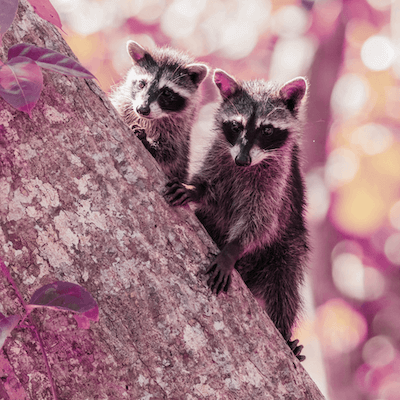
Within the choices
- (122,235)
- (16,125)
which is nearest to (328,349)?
(122,235)

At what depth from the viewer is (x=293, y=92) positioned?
2996 mm

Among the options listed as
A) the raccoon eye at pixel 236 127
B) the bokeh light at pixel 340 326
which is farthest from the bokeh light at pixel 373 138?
the raccoon eye at pixel 236 127

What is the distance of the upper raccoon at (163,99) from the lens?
126 inches

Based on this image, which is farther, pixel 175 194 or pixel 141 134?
pixel 141 134

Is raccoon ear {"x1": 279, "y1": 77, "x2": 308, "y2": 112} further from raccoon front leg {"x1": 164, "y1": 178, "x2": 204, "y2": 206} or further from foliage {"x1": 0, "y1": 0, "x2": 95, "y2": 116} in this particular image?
foliage {"x1": 0, "y1": 0, "x2": 95, "y2": 116}

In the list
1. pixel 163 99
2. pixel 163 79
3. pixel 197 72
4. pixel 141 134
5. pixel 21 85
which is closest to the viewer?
pixel 21 85

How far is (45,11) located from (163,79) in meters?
1.88

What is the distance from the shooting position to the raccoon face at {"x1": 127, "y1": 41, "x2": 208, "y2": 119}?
10.9ft

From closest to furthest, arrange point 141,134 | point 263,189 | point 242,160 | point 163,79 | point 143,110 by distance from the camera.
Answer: point 242,160, point 141,134, point 263,189, point 143,110, point 163,79

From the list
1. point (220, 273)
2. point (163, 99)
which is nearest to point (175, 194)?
point (220, 273)

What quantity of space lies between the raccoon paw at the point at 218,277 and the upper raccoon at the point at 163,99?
1350mm

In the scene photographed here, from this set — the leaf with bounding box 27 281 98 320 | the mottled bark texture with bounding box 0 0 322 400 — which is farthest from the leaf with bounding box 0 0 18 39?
the leaf with bounding box 27 281 98 320

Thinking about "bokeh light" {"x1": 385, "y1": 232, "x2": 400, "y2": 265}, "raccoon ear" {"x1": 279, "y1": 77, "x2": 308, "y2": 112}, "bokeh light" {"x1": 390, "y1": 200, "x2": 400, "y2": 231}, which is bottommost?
"bokeh light" {"x1": 385, "y1": 232, "x2": 400, "y2": 265}

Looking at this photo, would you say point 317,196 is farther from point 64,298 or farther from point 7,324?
point 7,324
